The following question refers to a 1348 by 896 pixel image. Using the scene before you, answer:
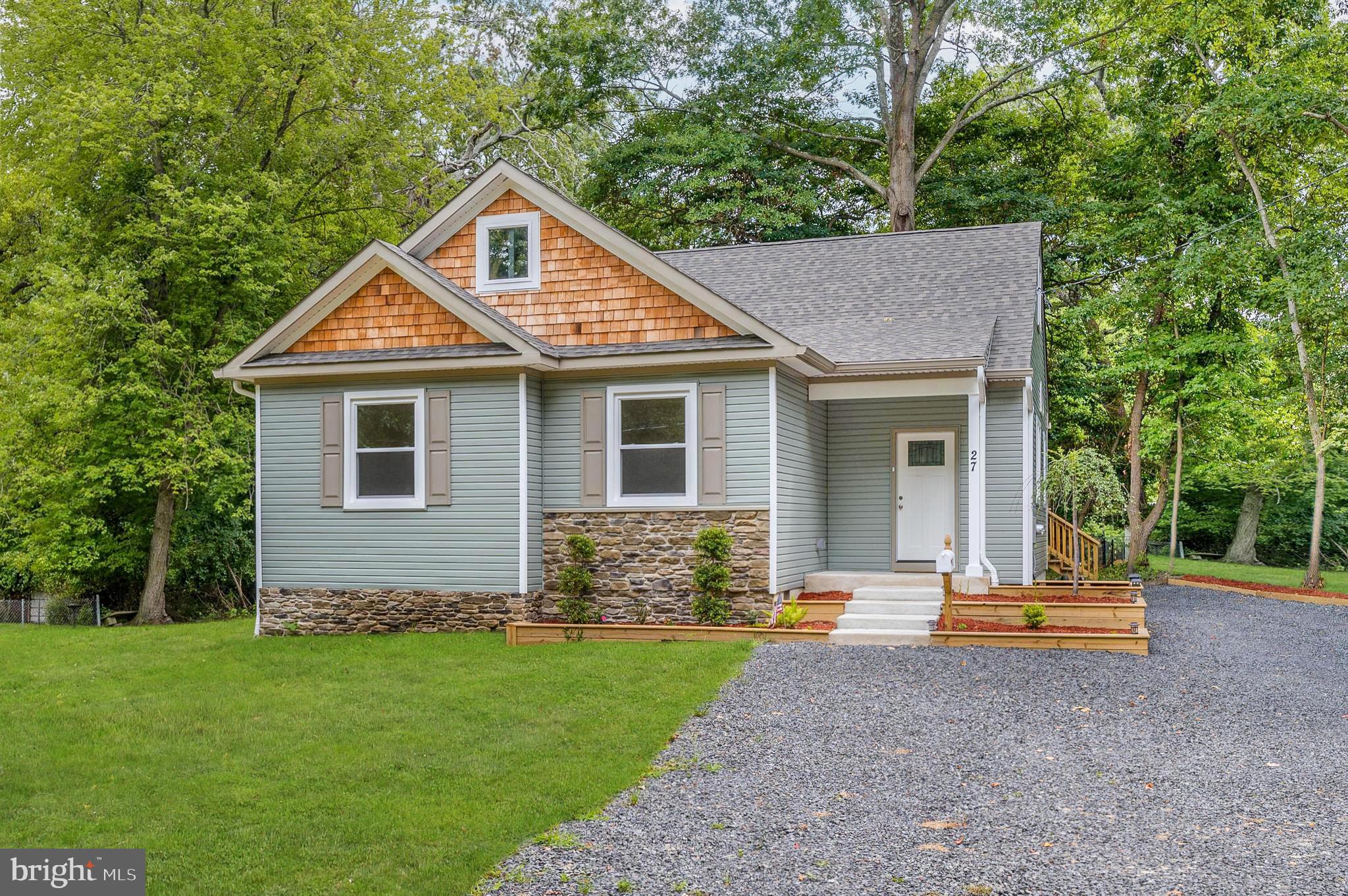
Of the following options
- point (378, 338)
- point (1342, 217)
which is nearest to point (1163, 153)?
point (1342, 217)

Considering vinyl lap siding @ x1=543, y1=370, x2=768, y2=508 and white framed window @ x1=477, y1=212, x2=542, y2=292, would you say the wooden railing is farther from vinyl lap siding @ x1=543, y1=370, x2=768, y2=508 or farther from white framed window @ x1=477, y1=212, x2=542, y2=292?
white framed window @ x1=477, y1=212, x2=542, y2=292

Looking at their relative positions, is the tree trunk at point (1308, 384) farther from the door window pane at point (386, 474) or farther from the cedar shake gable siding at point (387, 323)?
the door window pane at point (386, 474)

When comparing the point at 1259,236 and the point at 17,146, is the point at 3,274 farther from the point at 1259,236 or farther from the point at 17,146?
the point at 1259,236

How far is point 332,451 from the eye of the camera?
512 inches

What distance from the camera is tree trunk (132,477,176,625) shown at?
17156 mm

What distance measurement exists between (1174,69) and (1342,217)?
4.83 meters

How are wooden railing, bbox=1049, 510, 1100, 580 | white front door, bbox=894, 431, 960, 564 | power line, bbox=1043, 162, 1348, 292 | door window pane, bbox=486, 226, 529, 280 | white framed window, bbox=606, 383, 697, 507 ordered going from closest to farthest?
1. white framed window, bbox=606, 383, 697, 507
2. door window pane, bbox=486, 226, 529, 280
3. white front door, bbox=894, 431, 960, 564
4. wooden railing, bbox=1049, 510, 1100, 580
5. power line, bbox=1043, 162, 1348, 292

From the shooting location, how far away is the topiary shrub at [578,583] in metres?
12.3

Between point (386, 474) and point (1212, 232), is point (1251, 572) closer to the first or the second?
point (1212, 232)

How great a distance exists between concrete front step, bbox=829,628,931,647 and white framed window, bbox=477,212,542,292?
5729mm

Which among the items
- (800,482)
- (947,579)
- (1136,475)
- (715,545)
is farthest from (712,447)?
(1136,475)

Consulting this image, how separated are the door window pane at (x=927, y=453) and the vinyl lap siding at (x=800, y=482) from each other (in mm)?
1108

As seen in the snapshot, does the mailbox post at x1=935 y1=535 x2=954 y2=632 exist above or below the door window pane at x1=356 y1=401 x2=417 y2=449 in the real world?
below

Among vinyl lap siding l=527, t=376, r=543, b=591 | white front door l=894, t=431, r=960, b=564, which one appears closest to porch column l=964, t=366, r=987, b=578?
white front door l=894, t=431, r=960, b=564
